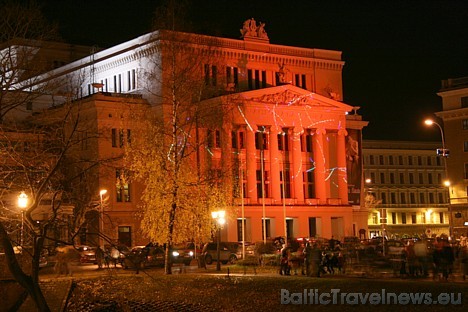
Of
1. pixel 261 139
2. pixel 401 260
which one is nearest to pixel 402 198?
pixel 261 139

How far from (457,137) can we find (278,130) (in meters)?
27.6

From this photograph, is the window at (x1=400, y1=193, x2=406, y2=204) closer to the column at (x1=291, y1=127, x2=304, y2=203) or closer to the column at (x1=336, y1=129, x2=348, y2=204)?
the column at (x1=336, y1=129, x2=348, y2=204)

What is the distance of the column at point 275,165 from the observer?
99625mm

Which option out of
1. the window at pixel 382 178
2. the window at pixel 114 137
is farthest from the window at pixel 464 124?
the window at pixel 114 137

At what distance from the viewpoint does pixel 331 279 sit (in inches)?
1620

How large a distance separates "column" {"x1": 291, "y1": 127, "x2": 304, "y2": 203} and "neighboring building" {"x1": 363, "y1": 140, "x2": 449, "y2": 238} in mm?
44490

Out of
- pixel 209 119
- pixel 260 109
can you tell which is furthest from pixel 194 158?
pixel 260 109

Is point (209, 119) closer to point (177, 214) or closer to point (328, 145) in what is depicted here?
point (177, 214)

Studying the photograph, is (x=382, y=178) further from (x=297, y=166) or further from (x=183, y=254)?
(x=183, y=254)

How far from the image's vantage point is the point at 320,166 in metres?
104

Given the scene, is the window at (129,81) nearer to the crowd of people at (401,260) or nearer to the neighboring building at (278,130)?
the neighboring building at (278,130)

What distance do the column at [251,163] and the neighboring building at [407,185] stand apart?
166 ft

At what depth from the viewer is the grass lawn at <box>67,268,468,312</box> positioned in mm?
37281

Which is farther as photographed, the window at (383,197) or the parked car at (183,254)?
the window at (383,197)
